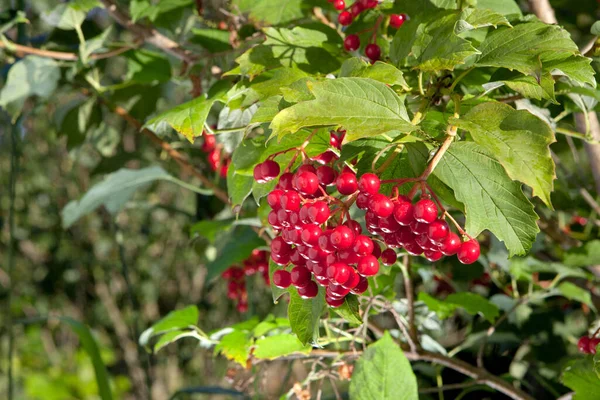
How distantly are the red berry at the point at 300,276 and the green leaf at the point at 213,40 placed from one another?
0.49 meters

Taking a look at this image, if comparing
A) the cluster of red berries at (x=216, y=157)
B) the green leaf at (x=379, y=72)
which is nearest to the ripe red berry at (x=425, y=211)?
the green leaf at (x=379, y=72)

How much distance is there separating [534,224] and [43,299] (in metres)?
2.88

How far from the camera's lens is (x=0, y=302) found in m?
2.95

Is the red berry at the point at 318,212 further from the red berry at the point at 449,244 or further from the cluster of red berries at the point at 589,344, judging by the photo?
the cluster of red berries at the point at 589,344

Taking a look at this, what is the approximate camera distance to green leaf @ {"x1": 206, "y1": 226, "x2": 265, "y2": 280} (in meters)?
0.95

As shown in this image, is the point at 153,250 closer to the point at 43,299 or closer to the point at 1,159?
the point at 43,299

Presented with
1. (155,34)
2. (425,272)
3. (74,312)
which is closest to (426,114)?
(425,272)

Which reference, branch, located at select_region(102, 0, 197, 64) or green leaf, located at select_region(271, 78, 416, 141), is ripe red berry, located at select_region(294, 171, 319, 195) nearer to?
green leaf, located at select_region(271, 78, 416, 141)

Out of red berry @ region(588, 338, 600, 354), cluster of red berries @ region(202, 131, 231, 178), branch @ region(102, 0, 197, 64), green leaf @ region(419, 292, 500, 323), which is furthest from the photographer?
cluster of red berries @ region(202, 131, 231, 178)

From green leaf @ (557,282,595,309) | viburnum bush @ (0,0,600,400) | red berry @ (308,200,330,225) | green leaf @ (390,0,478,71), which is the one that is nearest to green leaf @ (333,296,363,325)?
viburnum bush @ (0,0,600,400)

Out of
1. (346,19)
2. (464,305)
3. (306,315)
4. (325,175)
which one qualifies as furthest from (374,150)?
(464,305)

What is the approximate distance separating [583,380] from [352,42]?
0.42m

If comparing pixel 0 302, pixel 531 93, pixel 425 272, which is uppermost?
pixel 531 93

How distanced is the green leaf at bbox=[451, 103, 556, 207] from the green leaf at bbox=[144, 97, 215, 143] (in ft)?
0.87
